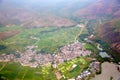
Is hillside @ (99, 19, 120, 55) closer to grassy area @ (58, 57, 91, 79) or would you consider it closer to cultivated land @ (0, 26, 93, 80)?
cultivated land @ (0, 26, 93, 80)

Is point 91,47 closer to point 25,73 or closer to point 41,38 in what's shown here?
point 41,38

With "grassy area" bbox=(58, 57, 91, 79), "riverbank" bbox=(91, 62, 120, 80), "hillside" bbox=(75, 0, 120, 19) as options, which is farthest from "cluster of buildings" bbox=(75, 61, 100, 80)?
"hillside" bbox=(75, 0, 120, 19)

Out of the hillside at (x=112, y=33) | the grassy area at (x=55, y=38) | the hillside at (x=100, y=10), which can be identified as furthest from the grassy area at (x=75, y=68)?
the hillside at (x=100, y=10)

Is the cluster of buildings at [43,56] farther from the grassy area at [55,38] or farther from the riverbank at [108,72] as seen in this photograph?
the riverbank at [108,72]

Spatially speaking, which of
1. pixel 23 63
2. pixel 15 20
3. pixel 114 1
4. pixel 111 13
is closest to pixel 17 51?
pixel 23 63

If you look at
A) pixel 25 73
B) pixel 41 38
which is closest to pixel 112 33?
pixel 41 38

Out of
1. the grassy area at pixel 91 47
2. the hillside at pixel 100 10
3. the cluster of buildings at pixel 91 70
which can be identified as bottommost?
the hillside at pixel 100 10
